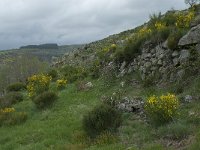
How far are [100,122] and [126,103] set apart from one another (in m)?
2.33

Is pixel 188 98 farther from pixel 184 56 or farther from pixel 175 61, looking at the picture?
pixel 175 61

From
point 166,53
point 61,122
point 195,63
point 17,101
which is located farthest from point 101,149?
point 17,101

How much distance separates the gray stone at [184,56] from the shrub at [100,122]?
14.5 ft

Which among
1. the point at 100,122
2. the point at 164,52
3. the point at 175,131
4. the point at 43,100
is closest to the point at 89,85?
the point at 43,100

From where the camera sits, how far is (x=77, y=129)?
1438 cm

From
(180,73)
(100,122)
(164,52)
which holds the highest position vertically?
(164,52)

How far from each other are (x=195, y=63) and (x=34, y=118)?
723cm

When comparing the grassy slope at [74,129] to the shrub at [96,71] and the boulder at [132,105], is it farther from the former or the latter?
the shrub at [96,71]

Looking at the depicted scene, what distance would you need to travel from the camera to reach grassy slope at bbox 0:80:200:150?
11570mm

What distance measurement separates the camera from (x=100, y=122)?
13430mm

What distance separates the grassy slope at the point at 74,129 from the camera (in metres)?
11.6

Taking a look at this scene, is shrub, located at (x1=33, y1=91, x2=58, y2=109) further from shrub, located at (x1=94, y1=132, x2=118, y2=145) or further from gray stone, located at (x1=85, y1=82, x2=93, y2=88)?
shrub, located at (x1=94, y1=132, x2=118, y2=145)

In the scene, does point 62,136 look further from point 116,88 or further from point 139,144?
point 116,88

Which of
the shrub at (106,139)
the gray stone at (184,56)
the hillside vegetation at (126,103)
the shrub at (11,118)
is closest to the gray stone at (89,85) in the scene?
the hillside vegetation at (126,103)
